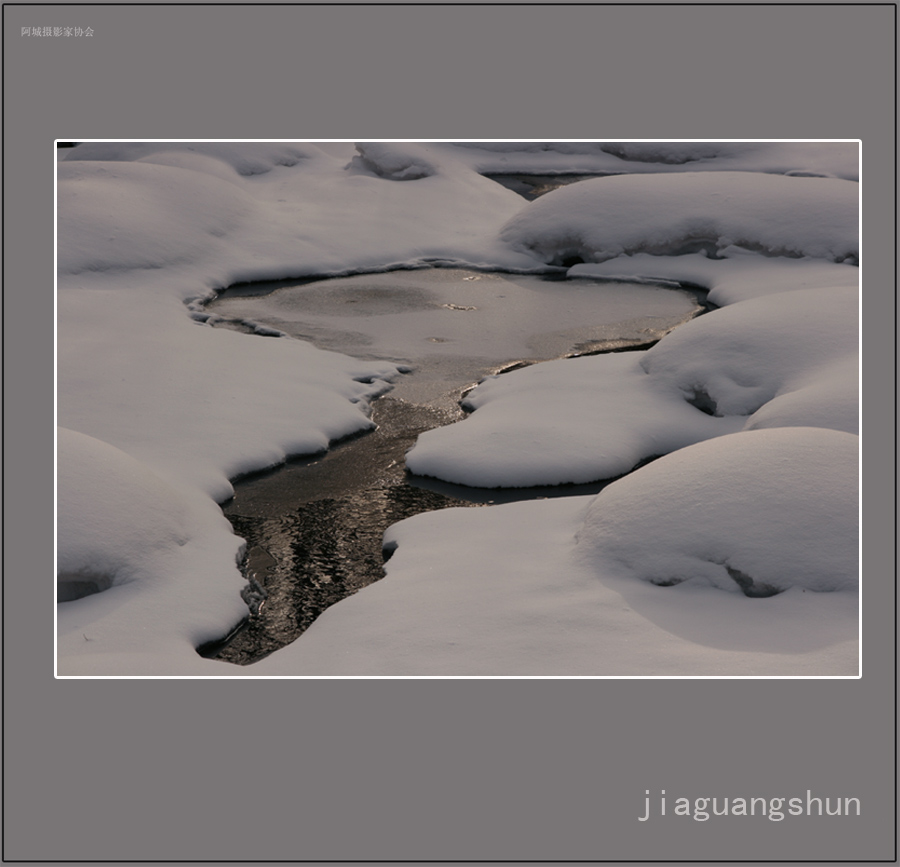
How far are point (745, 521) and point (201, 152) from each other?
15.8 metres

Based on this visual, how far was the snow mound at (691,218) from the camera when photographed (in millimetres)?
13328

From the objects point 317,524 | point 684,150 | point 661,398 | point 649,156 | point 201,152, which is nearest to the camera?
point 317,524

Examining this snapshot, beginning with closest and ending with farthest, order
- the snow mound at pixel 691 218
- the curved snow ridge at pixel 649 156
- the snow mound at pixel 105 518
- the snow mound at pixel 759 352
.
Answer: the snow mound at pixel 105 518
the snow mound at pixel 759 352
the snow mound at pixel 691 218
the curved snow ridge at pixel 649 156

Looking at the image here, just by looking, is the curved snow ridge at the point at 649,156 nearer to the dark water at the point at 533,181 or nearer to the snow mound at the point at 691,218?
the dark water at the point at 533,181

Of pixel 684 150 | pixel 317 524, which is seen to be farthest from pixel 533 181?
pixel 317 524

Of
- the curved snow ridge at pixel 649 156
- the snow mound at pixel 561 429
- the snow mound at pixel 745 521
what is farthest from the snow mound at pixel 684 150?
the snow mound at pixel 745 521

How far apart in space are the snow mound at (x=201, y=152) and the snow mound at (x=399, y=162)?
2.09 metres

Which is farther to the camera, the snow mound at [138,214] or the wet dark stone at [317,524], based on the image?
the snow mound at [138,214]

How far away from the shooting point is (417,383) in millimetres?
9477

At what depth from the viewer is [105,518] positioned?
568 centimetres

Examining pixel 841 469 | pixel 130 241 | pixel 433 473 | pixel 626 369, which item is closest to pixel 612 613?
pixel 841 469

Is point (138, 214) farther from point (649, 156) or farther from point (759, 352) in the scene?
point (649, 156)

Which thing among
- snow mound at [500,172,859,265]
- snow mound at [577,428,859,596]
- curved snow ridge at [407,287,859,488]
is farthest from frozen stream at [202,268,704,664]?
snow mound at [577,428,859,596]

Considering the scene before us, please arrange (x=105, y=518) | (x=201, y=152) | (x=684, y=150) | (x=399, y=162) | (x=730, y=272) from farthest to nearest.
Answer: (x=684, y=150)
(x=201, y=152)
(x=399, y=162)
(x=730, y=272)
(x=105, y=518)
